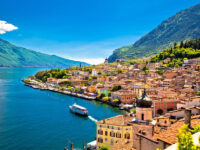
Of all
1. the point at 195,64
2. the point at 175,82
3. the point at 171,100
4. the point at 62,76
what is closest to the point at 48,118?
the point at 171,100

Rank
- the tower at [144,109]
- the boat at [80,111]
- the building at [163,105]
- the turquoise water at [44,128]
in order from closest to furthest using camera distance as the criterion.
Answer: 1. the tower at [144,109]
2. the turquoise water at [44,128]
3. the building at [163,105]
4. the boat at [80,111]

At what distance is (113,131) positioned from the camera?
2469 centimetres

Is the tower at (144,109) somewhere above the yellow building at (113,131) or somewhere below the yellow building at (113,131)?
above

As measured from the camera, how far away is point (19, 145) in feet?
92.6

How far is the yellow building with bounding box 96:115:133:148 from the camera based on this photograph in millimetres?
23594

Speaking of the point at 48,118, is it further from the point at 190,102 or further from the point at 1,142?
the point at 190,102

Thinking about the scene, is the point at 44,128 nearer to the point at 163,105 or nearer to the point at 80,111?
the point at 80,111

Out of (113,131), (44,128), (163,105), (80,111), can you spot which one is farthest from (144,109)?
(80,111)

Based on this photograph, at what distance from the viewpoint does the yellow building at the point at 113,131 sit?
23.6 metres

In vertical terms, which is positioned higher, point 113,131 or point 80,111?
point 113,131

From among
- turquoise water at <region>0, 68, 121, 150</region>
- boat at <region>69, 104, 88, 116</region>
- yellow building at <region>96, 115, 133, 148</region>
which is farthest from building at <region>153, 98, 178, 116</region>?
boat at <region>69, 104, 88, 116</region>

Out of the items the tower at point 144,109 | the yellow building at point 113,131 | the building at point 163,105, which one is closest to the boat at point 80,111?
the building at point 163,105

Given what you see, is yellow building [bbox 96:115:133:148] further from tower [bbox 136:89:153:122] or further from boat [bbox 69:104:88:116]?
boat [bbox 69:104:88:116]

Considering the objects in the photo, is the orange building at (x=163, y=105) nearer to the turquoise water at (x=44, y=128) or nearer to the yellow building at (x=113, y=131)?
the turquoise water at (x=44, y=128)
